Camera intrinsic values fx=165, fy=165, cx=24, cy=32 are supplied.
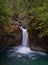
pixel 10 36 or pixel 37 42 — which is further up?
pixel 10 36

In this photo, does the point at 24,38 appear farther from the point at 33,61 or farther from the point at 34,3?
the point at 33,61

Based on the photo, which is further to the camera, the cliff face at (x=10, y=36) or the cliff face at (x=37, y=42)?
the cliff face at (x=10, y=36)

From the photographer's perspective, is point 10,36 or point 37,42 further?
point 10,36

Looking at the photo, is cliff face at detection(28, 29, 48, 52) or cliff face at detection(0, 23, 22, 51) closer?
cliff face at detection(28, 29, 48, 52)

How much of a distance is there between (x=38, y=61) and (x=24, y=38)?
247 inches

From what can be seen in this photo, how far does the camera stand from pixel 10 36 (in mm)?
17906

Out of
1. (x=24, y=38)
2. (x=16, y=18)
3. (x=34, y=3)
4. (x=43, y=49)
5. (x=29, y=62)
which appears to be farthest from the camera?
(x=16, y=18)

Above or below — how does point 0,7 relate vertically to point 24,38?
above

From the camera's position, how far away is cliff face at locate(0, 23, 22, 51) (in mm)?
16108

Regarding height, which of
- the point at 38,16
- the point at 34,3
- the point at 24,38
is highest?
the point at 34,3

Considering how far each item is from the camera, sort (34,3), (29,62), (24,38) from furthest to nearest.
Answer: (24,38) < (34,3) < (29,62)

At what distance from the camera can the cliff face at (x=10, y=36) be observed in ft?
52.8

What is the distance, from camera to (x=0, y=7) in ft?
44.2

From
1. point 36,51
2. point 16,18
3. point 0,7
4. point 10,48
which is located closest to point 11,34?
point 10,48
